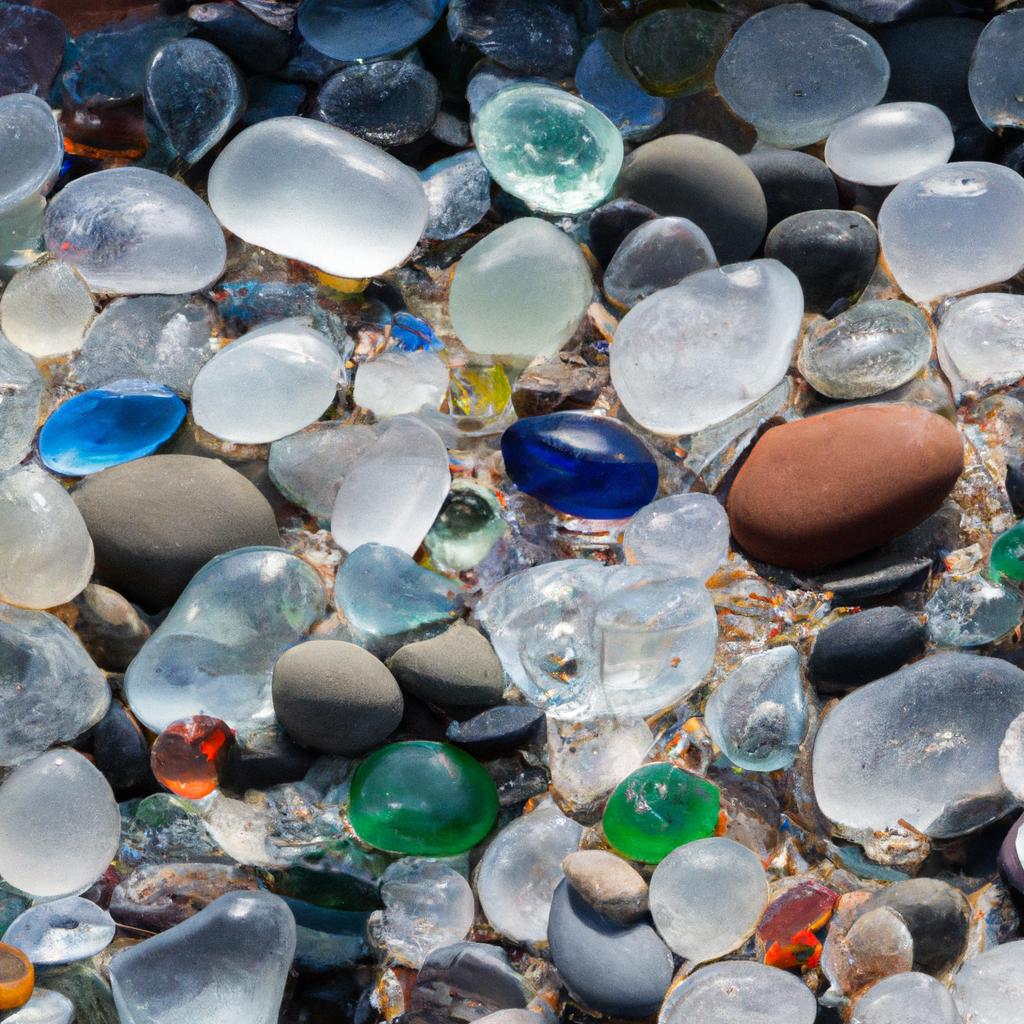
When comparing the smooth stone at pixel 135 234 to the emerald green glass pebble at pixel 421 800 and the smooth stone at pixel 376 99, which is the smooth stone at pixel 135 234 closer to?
the smooth stone at pixel 376 99

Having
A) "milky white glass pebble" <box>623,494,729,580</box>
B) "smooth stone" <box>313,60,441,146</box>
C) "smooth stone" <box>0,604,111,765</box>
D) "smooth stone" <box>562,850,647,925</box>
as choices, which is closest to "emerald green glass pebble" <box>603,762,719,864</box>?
"smooth stone" <box>562,850,647,925</box>

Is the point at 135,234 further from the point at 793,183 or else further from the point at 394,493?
the point at 793,183

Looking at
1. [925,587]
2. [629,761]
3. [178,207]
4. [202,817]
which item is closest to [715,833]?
[629,761]

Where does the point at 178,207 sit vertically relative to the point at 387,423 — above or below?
above

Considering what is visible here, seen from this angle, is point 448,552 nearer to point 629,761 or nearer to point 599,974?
point 629,761

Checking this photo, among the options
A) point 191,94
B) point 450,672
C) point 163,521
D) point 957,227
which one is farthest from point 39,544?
point 957,227

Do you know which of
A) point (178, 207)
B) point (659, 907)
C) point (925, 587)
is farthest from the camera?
point (178, 207)
